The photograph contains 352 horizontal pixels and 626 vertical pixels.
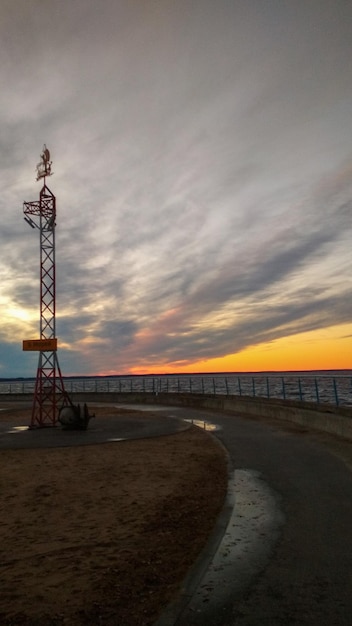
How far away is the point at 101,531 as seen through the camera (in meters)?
7.04

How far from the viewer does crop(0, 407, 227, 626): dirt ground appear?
4656mm

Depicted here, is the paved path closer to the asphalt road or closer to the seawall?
the seawall

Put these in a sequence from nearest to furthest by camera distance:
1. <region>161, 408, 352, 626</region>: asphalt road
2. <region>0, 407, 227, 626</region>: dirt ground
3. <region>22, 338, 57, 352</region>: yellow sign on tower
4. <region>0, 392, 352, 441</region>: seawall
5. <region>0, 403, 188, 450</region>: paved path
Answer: <region>161, 408, 352, 626</region>: asphalt road, <region>0, 407, 227, 626</region>: dirt ground, <region>0, 392, 352, 441</region>: seawall, <region>0, 403, 188, 450</region>: paved path, <region>22, 338, 57, 352</region>: yellow sign on tower

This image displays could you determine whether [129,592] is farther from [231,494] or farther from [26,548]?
[231,494]

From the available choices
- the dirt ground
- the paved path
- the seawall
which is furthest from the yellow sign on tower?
the seawall

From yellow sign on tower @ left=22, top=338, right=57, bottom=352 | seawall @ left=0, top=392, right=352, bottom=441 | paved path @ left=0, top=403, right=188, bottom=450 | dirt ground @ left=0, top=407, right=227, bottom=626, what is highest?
yellow sign on tower @ left=22, top=338, right=57, bottom=352

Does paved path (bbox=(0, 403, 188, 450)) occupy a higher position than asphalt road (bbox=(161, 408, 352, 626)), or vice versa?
paved path (bbox=(0, 403, 188, 450))

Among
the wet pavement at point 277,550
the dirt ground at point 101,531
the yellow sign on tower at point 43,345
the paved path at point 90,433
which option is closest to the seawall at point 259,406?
the wet pavement at point 277,550

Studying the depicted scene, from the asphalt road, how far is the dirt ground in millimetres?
655

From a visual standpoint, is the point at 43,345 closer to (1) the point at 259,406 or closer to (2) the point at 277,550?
→ (1) the point at 259,406

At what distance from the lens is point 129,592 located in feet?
15.9

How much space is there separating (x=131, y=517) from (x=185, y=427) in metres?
12.4

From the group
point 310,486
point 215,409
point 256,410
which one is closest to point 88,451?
point 310,486

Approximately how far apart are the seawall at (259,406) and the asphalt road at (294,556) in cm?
483
